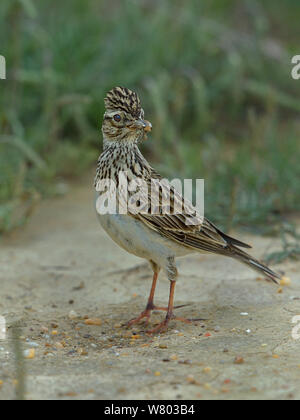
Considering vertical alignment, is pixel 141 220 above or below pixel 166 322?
above

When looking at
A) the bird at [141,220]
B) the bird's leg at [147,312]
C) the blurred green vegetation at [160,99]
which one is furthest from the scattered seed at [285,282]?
the blurred green vegetation at [160,99]

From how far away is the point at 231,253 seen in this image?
4.92 m

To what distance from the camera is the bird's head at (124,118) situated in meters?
4.73

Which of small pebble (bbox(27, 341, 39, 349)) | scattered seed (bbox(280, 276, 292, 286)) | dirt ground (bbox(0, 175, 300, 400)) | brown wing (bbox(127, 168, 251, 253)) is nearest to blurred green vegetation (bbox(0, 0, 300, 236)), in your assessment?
dirt ground (bbox(0, 175, 300, 400))

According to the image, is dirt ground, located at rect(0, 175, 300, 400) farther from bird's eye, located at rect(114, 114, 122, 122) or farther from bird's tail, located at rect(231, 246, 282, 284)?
bird's eye, located at rect(114, 114, 122, 122)

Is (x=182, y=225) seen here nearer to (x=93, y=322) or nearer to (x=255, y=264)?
(x=255, y=264)

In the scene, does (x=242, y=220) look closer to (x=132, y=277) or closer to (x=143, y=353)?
(x=132, y=277)

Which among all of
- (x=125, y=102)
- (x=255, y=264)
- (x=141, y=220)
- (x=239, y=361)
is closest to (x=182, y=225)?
(x=141, y=220)

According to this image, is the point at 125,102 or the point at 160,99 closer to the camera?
the point at 125,102

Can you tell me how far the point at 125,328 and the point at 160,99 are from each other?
3553 millimetres

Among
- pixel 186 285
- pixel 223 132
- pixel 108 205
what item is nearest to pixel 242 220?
pixel 186 285

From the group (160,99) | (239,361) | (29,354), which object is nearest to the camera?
(239,361)

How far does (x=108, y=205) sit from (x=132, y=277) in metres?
1.31

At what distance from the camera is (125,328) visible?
485 cm
